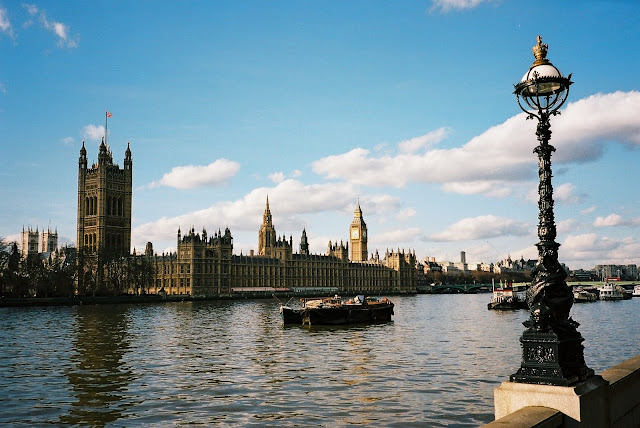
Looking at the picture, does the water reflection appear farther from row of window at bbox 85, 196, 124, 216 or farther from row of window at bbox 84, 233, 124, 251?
row of window at bbox 85, 196, 124, 216

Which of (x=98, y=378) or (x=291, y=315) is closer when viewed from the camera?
(x=98, y=378)

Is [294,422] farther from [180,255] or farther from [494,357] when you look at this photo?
[180,255]

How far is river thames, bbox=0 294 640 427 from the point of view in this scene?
18688mm

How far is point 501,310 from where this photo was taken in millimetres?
85062

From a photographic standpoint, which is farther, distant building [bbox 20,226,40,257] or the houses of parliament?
distant building [bbox 20,226,40,257]

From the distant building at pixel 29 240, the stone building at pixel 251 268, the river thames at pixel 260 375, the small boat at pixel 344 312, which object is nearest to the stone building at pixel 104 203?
the stone building at pixel 251 268

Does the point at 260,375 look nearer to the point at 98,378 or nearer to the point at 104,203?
the point at 98,378

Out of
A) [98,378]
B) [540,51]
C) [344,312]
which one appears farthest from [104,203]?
[540,51]

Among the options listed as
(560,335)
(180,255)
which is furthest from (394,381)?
(180,255)

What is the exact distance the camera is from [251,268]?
15838 cm

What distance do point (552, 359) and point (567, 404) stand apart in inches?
25.0

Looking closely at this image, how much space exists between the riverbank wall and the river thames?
8.61 meters

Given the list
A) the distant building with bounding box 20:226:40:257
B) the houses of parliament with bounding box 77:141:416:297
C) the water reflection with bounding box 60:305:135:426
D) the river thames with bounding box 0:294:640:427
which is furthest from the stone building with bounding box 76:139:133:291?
the water reflection with bounding box 60:305:135:426

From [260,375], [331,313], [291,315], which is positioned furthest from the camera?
[291,315]
